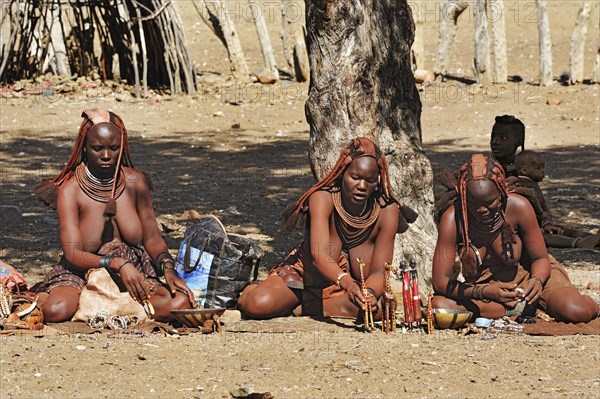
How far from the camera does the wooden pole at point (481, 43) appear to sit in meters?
16.2

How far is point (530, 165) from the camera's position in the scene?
7492 millimetres

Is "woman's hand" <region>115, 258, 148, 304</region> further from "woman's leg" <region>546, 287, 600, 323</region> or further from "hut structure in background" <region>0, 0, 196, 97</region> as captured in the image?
"hut structure in background" <region>0, 0, 196, 97</region>

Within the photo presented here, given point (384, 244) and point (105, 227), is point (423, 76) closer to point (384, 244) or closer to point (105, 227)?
point (384, 244)

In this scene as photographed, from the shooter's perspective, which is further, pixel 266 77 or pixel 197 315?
pixel 266 77

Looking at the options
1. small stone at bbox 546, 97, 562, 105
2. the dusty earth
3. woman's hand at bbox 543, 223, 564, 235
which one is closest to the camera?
the dusty earth

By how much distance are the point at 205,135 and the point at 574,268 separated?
725 cm

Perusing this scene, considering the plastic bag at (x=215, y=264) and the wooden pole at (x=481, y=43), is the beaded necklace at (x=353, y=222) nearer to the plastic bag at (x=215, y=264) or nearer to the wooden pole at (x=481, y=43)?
the plastic bag at (x=215, y=264)

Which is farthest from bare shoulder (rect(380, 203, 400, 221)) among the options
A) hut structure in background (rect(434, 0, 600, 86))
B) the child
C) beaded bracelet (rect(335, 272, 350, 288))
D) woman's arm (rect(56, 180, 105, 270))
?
hut structure in background (rect(434, 0, 600, 86))

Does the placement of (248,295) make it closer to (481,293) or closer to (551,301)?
(481,293)

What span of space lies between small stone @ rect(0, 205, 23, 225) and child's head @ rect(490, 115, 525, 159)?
4.32 m

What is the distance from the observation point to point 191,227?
6902 millimetres

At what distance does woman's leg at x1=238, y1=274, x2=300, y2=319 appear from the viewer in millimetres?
6594

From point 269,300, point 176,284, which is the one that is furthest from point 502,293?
point 176,284

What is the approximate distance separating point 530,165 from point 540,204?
435 millimetres
